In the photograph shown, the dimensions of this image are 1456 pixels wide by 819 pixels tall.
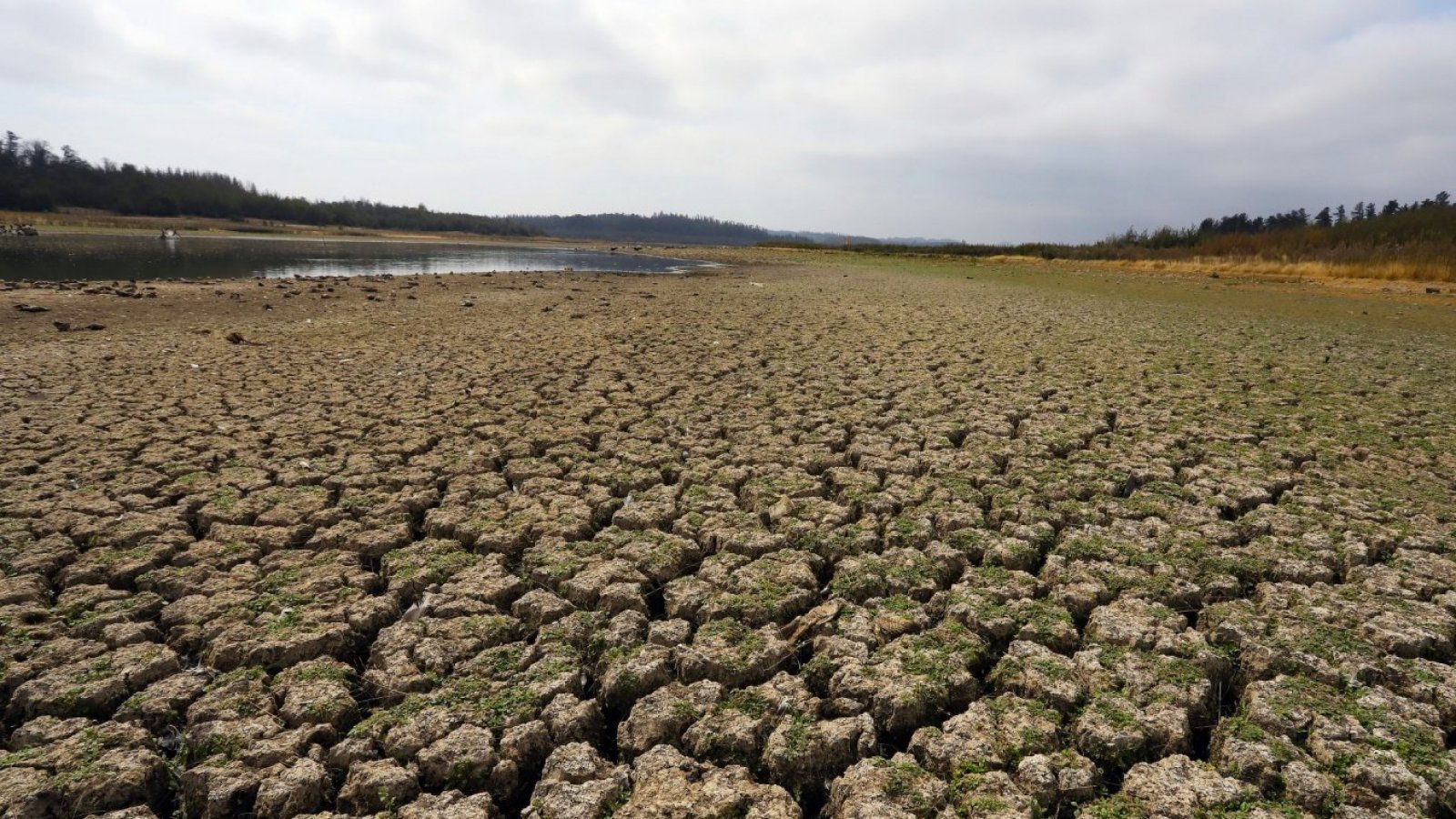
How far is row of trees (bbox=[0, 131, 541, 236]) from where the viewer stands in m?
82.5

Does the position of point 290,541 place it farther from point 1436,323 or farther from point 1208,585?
point 1436,323

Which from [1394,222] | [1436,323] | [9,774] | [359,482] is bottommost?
[9,774]

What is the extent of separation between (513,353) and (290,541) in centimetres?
522

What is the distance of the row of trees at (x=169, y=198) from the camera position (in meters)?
82.5

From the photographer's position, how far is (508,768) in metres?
2.16

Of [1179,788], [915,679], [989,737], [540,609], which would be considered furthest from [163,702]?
[1179,788]

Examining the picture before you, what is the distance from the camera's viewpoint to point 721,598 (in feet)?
10.2

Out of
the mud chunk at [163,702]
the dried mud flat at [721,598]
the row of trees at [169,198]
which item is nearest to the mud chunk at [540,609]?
the dried mud flat at [721,598]

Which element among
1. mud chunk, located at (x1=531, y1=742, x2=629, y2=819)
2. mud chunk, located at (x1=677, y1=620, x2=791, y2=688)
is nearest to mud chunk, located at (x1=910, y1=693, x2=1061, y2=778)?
mud chunk, located at (x1=677, y1=620, x2=791, y2=688)

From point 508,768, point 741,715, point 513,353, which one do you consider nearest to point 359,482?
point 508,768

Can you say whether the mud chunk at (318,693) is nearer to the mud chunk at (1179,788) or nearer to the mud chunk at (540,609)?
the mud chunk at (540,609)

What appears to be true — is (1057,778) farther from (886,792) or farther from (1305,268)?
(1305,268)

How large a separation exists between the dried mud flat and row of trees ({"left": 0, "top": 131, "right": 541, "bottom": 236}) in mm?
105682

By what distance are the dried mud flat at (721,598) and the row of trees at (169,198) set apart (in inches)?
4161
